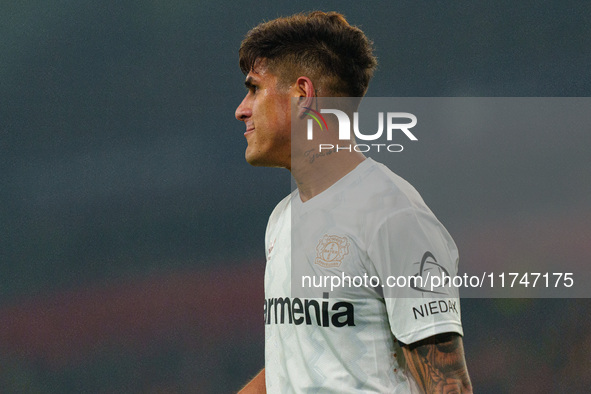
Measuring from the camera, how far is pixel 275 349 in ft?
8.41

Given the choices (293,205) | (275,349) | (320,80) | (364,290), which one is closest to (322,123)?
(320,80)

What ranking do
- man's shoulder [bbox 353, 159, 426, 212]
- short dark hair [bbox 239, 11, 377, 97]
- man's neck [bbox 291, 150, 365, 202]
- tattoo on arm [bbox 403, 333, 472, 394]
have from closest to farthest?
1. tattoo on arm [bbox 403, 333, 472, 394]
2. man's shoulder [bbox 353, 159, 426, 212]
3. man's neck [bbox 291, 150, 365, 202]
4. short dark hair [bbox 239, 11, 377, 97]

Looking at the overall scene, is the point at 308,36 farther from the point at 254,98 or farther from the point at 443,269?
the point at 443,269

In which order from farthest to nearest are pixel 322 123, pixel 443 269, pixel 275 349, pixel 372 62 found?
pixel 372 62 → pixel 322 123 → pixel 275 349 → pixel 443 269

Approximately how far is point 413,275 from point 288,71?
114 centimetres

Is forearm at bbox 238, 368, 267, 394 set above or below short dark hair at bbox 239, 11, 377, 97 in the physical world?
below

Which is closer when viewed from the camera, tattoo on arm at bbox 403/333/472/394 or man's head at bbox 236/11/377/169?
tattoo on arm at bbox 403/333/472/394

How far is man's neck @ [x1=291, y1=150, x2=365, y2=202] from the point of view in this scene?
271cm

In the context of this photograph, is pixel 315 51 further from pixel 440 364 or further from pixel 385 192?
pixel 440 364

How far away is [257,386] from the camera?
2.87m

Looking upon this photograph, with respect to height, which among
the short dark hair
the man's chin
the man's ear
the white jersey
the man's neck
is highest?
the short dark hair

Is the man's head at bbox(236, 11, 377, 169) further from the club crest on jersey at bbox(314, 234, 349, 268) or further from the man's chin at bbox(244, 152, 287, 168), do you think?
the club crest on jersey at bbox(314, 234, 349, 268)

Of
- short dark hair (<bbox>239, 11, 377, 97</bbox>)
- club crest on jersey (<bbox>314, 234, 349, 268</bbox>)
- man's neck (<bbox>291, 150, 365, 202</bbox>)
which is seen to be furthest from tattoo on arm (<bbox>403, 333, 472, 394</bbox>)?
short dark hair (<bbox>239, 11, 377, 97</bbox>)

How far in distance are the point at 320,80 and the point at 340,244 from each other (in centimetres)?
81
